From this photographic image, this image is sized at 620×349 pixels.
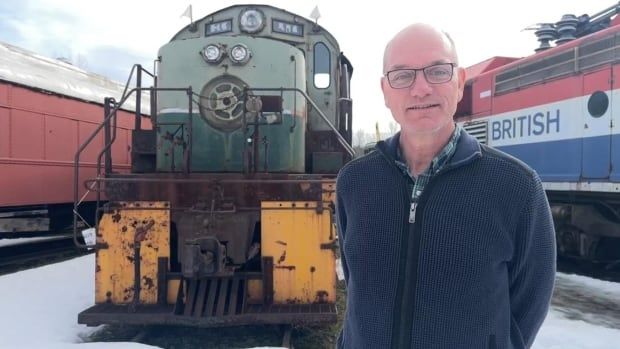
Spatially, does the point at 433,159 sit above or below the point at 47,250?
above

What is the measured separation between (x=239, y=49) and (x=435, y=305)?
4.08 metres

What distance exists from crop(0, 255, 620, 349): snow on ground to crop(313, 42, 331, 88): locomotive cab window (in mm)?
3667

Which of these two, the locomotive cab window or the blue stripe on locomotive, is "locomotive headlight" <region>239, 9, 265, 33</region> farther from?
the blue stripe on locomotive

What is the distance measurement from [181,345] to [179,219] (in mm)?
1088

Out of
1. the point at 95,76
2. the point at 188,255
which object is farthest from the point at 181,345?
the point at 95,76

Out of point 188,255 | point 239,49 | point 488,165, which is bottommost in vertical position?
point 188,255

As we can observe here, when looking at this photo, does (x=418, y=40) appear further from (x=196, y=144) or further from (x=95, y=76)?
(x=95, y=76)

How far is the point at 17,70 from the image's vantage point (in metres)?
8.76

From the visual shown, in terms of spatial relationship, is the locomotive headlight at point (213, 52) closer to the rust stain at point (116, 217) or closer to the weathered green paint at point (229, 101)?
the weathered green paint at point (229, 101)

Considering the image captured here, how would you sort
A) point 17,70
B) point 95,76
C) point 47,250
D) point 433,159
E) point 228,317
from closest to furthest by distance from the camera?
point 433,159 < point 228,317 < point 17,70 < point 47,250 < point 95,76

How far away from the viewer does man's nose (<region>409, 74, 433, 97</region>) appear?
56.3 inches

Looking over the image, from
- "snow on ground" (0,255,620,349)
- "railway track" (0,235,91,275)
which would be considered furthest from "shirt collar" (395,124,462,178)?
"railway track" (0,235,91,275)

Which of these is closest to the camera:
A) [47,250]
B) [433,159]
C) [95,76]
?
[433,159]

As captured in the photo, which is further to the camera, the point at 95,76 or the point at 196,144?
the point at 95,76
